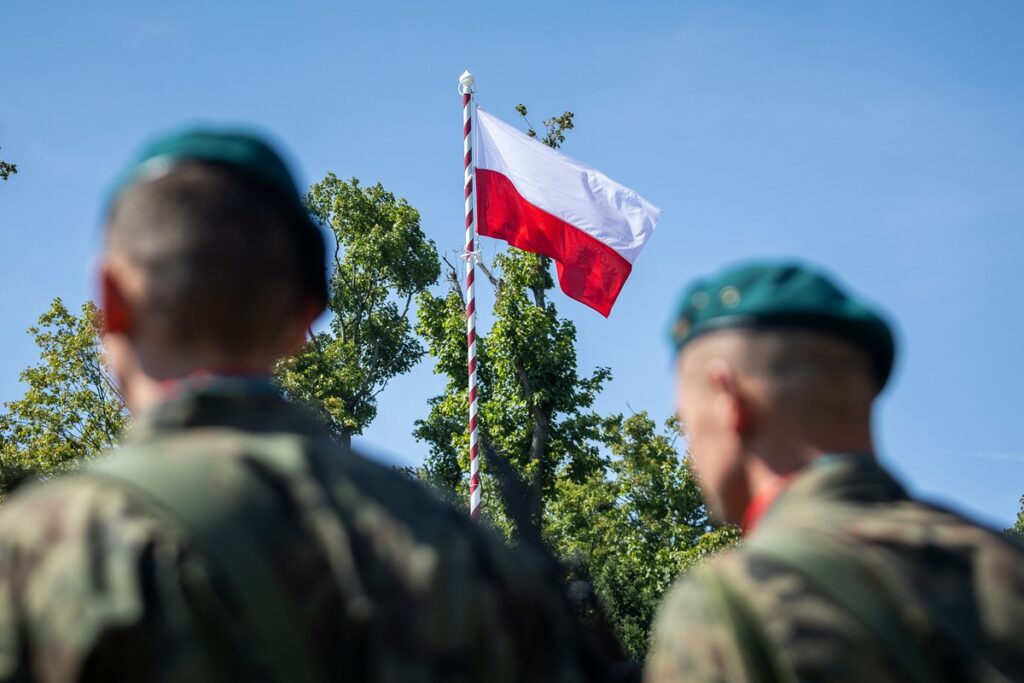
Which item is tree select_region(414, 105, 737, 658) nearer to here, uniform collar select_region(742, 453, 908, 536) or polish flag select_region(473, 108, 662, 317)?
polish flag select_region(473, 108, 662, 317)

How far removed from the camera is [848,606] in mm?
1878

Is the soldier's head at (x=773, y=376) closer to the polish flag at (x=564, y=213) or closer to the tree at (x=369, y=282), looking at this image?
the polish flag at (x=564, y=213)

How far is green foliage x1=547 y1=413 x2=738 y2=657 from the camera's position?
27000 mm

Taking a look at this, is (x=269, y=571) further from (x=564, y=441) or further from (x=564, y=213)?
(x=564, y=441)

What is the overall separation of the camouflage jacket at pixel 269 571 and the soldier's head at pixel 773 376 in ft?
1.61

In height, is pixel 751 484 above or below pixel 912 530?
above

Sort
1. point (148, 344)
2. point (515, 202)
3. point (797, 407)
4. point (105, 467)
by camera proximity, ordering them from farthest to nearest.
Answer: point (515, 202), point (797, 407), point (148, 344), point (105, 467)

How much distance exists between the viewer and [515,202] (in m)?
14.9

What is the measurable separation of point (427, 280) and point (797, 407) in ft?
Result: 122

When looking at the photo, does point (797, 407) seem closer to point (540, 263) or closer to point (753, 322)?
point (753, 322)

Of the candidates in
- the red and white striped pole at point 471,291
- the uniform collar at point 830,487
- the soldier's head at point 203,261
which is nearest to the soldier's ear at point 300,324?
the soldier's head at point 203,261

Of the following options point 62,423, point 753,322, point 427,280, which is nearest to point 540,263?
point 427,280

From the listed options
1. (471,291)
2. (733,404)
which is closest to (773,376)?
(733,404)

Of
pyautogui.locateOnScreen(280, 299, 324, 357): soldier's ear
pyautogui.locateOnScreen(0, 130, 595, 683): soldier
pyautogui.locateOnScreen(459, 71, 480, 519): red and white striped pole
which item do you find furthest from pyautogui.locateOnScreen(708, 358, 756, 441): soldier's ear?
pyautogui.locateOnScreen(459, 71, 480, 519): red and white striped pole
